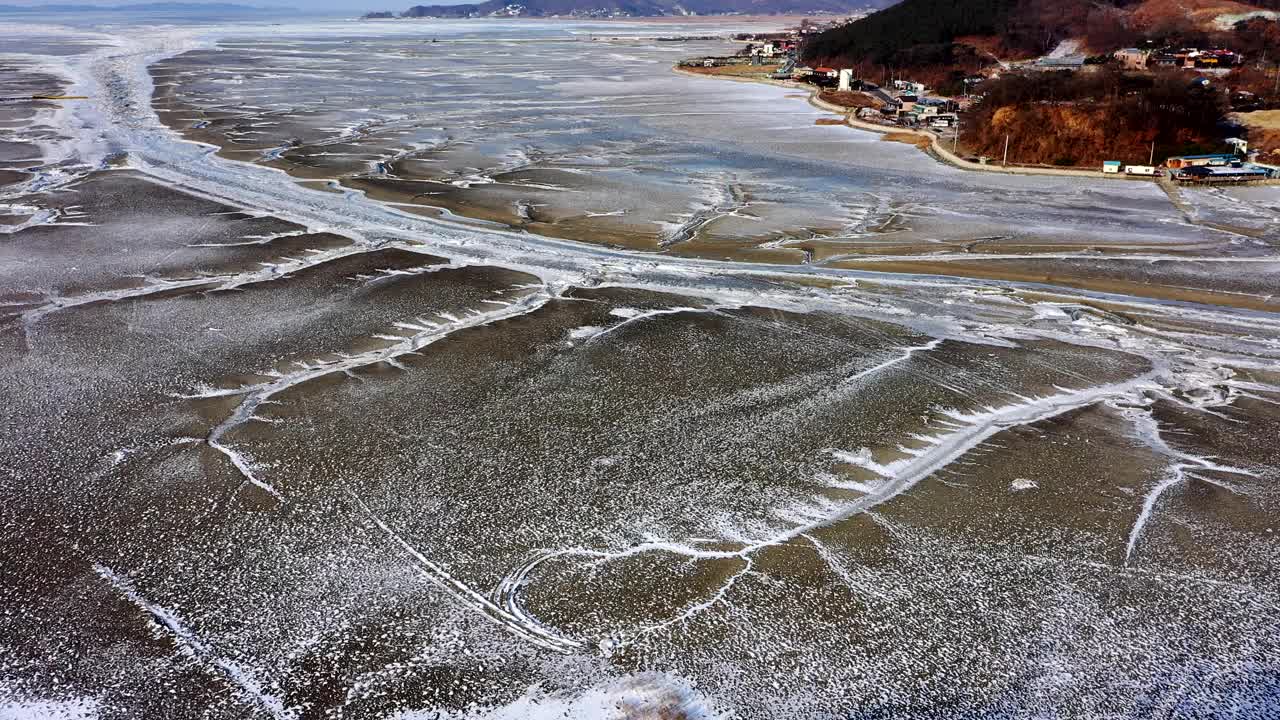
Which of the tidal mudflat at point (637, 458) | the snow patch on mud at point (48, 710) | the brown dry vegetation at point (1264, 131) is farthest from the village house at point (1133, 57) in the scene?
the snow patch on mud at point (48, 710)

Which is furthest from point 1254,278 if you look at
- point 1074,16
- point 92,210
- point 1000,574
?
point 1074,16

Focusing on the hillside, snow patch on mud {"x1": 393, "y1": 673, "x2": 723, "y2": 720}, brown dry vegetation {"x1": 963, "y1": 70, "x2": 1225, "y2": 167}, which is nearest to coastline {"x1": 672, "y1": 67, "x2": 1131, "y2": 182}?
brown dry vegetation {"x1": 963, "y1": 70, "x2": 1225, "y2": 167}

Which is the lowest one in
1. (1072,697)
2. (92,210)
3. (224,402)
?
(1072,697)

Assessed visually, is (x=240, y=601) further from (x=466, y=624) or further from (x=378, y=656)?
(x=466, y=624)

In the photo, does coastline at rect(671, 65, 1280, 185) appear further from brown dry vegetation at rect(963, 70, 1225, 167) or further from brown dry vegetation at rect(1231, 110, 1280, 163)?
brown dry vegetation at rect(1231, 110, 1280, 163)

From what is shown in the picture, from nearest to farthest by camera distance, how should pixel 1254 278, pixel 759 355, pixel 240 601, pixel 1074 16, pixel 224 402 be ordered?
1. pixel 240 601
2. pixel 224 402
3. pixel 759 355
4. pixel 1254 278
5. pixel 1074 16

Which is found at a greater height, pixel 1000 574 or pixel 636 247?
pixel 636 247
